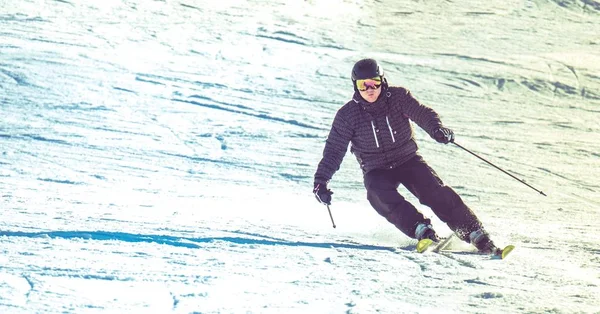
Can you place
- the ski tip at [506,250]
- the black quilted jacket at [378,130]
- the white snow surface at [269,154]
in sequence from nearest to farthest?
the white snow surface at [269,154] < the ski tip at [506,250] < the black quilted jacket at [378,130]

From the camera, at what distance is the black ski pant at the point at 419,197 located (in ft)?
15.7

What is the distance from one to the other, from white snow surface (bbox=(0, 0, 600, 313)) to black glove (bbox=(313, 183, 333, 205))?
0.82ft

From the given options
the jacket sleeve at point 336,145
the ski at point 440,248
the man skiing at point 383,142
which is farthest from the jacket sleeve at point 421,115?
the ski at point 440,248

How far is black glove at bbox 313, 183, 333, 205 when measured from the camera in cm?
503

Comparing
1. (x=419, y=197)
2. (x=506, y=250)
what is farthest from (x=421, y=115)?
(x=506, y=250)

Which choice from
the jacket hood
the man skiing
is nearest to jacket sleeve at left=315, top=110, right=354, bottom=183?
the man skiing

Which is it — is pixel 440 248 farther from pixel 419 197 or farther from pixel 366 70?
pixel 366 70

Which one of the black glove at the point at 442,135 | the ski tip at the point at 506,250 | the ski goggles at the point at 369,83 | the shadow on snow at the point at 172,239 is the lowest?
the shadow on snow at the point at 172,239

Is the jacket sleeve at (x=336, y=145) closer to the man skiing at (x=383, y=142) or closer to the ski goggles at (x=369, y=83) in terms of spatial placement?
the man skiing at (x=383, y=142)

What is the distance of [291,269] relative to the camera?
429 centimetres

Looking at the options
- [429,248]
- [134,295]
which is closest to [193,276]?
[134,295]

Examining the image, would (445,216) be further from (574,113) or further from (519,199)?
(574,113)

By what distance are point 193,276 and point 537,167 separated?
16.9ft

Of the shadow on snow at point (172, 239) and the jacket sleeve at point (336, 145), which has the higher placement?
the jacket sleeve at point (336, 145)
